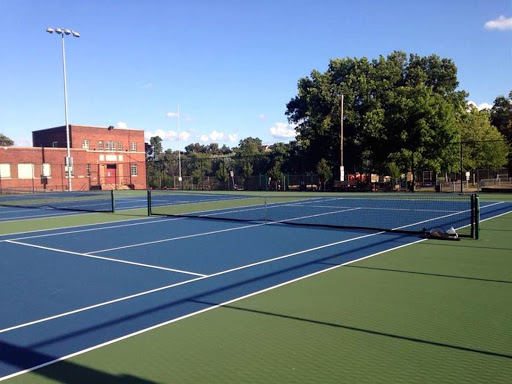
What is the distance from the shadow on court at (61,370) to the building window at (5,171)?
5083 cm

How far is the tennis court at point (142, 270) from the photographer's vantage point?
5.18m

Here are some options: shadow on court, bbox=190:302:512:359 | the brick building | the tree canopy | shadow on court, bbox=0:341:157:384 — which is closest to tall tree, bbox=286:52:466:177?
the tree canopy

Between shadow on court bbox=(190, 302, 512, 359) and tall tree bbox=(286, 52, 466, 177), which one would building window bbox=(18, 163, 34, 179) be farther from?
shadow on court bbox=(190, 302, 512, 359)

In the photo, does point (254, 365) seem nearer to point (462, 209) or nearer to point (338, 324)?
point (338, 324)

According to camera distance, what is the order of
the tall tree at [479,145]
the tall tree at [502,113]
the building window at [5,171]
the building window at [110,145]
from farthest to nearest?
the tall tree at [502,113] → the building window at [110,145] → the building window at [5,171] → the tall tree at [479,145]

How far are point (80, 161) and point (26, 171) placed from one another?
7192mm

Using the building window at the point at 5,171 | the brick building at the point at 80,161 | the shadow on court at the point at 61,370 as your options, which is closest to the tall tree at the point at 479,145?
the brick building at the point at 80,161

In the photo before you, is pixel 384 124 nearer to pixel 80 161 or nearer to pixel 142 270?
pixel 142 270

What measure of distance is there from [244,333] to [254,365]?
852mm

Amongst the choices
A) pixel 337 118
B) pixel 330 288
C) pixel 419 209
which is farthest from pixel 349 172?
pixel 330 288

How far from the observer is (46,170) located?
53.2 meters

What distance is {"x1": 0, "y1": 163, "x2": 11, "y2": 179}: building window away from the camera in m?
49.0

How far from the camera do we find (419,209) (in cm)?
1919

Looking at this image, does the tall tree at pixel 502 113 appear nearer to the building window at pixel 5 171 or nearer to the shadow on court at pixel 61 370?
the building window at pixel 5 171
